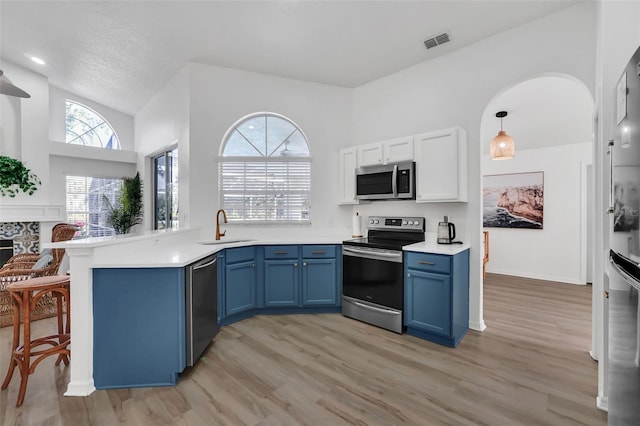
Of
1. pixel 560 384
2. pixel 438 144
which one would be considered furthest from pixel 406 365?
pixel 438 144

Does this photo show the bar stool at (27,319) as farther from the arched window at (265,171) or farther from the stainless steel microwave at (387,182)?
the stainless steel microwave at (387,182)

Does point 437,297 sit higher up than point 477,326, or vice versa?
point 437,297

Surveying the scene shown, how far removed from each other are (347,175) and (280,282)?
1.61m

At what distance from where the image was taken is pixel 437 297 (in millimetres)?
2707

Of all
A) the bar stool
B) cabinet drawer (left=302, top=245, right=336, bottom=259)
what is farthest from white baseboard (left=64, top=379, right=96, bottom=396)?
cabinet drawer (left=302, top=245, right=336, bottom=259)

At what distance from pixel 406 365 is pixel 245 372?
4.22 ft

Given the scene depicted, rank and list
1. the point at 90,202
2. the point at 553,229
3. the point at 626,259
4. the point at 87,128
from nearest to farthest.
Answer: the point at 626,259, the point at 553,229, the point at 90,202, the point at 87,128

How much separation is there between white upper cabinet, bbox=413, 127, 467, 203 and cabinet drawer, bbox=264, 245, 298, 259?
5.03 ft

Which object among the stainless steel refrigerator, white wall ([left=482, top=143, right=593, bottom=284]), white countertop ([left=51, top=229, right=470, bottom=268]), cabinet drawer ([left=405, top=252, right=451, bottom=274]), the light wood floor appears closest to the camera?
the stainless steel refrigerator

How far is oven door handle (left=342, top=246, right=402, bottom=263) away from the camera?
295 cm

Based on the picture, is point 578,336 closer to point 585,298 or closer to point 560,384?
point 560,384

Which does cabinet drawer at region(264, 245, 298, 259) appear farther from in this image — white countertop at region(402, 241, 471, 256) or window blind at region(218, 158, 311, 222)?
white countertop at region(402, 241, 471, 256)

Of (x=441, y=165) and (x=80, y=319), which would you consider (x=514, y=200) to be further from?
(x=80, y=319)

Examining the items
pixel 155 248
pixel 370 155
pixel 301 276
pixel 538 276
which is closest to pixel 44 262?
pixel 155 248
